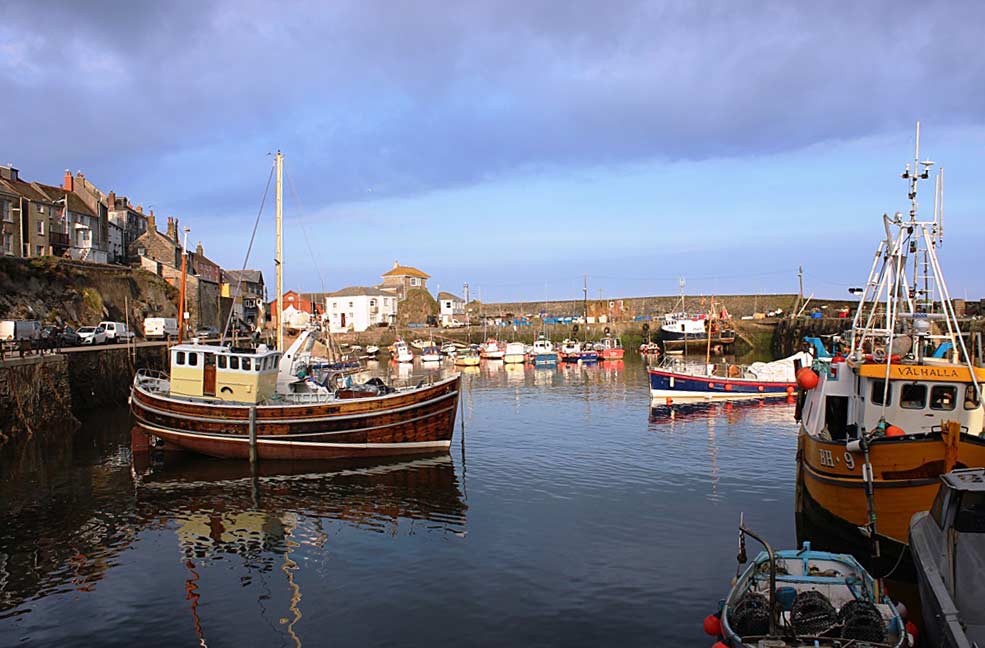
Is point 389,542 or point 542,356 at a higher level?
point 542,356

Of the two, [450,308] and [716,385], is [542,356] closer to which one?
[716,385]

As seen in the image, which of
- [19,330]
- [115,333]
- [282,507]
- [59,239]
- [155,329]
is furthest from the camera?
[59,239]

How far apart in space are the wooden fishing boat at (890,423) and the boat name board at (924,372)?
0.06 feet

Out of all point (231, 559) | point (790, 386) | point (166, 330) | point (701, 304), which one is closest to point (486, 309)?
point (701, 304)

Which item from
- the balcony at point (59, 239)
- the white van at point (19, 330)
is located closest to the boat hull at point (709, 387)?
the white van at point (19, 330)

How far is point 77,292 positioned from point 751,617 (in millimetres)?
57068

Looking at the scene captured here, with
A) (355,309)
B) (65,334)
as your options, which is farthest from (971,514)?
(355,309)

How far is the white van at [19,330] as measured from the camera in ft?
130

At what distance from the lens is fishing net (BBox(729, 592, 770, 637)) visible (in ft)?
29.7

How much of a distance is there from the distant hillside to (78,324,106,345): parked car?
378 centimetres

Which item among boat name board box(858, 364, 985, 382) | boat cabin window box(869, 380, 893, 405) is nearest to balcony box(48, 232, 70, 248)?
boat cabin window box(869, 380, 893, 405)

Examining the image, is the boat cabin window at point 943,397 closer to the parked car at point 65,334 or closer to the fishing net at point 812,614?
Answer: the fishing net at point 812,614

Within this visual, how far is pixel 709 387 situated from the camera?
44.8 m

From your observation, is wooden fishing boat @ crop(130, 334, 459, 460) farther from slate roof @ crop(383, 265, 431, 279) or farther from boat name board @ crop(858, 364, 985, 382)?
slate roof @ crop(383, 265, 431, 279)
